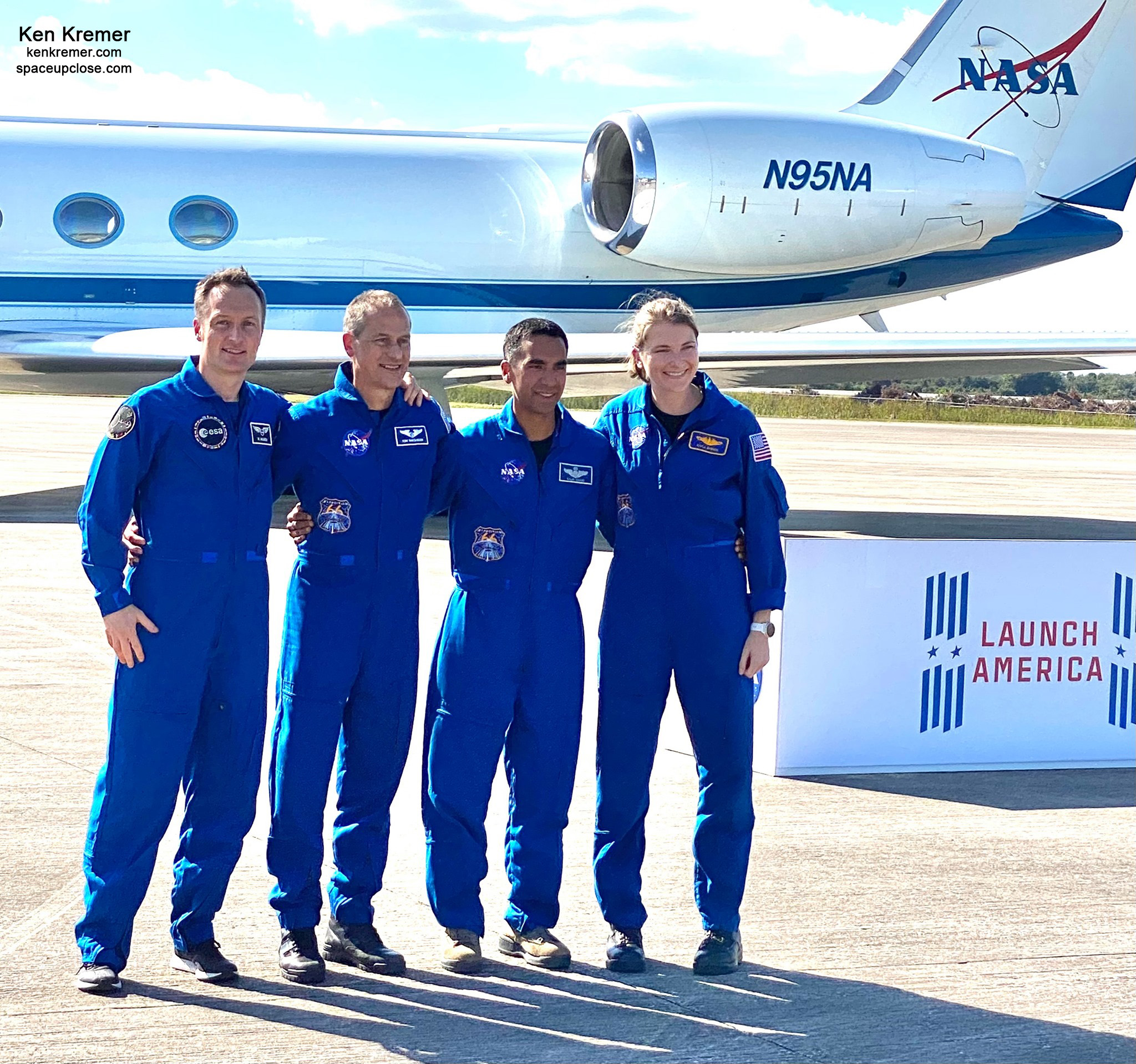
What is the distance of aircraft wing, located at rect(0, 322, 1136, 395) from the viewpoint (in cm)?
1234

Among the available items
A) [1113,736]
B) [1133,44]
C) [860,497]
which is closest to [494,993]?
[1113,736]

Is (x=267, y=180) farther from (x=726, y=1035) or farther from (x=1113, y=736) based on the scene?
(x=726, y=1035)

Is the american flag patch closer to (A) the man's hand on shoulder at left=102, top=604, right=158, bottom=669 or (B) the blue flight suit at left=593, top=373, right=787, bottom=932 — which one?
(B) the blue flight suit at left=593, top=373, right=787, bottom=932

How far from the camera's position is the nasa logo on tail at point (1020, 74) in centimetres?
1633

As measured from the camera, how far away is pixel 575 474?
4.30 metres

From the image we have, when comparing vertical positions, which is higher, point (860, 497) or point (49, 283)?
point (49, 283)

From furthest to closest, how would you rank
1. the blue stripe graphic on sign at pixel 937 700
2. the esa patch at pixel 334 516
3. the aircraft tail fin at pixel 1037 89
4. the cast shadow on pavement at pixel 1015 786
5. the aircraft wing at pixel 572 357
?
the aircraft tail fin at pixel 1037 89
the aircraft wing at pixel 572 357
the blue stripe graphic on sign at pixel 937 700
the cast shadow on pavement at pixel 1015 786
the esa patch at pixel 334 516

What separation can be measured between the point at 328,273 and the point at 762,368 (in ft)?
13.5

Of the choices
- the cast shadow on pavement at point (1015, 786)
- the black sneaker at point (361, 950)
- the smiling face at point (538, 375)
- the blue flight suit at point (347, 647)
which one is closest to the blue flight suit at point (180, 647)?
the blue flight suit at point (347, 647)

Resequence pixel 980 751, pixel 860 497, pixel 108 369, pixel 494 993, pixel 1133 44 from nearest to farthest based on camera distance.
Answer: pixel 494 993, pixel 980 751, pixel 108 369, pixel 1133 44, pixel 860 497

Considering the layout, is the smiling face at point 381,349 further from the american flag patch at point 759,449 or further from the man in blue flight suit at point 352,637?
the american flag patch at point 759,449

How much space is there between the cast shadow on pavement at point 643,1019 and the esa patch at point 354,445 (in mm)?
1450

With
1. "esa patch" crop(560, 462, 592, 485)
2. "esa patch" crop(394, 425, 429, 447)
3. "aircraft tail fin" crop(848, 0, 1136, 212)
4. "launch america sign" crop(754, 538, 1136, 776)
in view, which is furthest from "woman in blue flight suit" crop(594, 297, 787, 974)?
"aircraft tail fin" crop(848, 0, 1136, 212)

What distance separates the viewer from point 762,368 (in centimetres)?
1370
